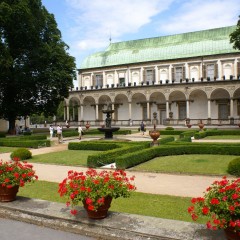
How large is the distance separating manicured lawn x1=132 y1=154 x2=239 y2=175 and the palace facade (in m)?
32.1

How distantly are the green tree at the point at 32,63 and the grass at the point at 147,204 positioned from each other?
26.1m

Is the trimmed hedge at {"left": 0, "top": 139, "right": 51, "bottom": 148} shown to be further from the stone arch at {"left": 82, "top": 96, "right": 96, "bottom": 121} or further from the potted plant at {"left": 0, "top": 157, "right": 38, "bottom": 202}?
the stone arch at {"left": 82, "top": 96, "right": 96, "bottom": 121}

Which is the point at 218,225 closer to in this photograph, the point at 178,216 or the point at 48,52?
the point at 178,216

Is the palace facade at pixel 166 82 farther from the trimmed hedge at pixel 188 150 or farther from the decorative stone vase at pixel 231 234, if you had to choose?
the decorative stone vase at pixel 231 234

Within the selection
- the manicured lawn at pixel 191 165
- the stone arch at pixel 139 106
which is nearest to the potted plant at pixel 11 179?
the manicured lawn at pixel 191 165

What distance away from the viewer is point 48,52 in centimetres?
3778

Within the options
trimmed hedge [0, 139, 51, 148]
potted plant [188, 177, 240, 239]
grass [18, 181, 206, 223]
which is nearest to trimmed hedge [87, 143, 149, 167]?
grass [18, 181, 206, 223]

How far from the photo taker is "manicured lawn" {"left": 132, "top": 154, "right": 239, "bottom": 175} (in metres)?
13.5

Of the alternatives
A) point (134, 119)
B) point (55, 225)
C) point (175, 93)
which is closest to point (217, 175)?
point (55, 225)

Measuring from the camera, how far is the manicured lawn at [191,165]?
13.5 metres

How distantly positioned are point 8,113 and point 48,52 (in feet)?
29.4

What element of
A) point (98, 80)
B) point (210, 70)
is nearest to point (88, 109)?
point (98, 80)

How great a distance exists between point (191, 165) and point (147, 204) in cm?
707

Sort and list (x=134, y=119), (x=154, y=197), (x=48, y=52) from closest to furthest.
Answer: (x=154, y=197)
(x=48, y=52)
(x=134, y=119)
